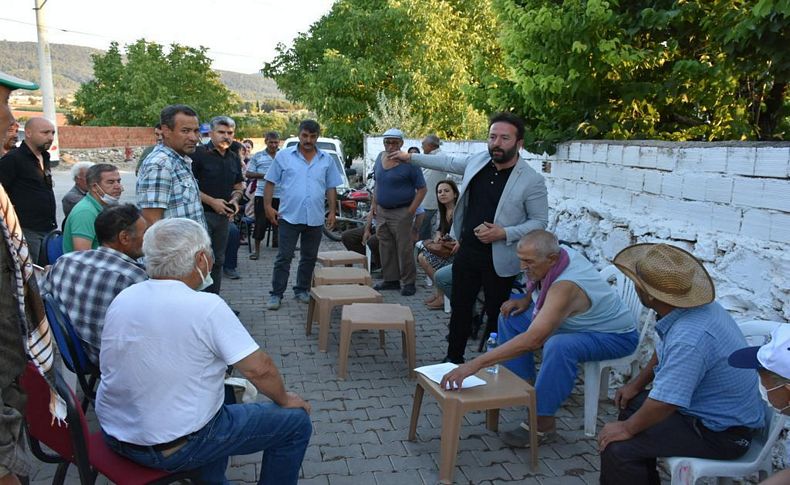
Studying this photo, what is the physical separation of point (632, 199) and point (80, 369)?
12.1 feet

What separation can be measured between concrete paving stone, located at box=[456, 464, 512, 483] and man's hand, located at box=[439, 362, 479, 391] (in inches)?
19.5

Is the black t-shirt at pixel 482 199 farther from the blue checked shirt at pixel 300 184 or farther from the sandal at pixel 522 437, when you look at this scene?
the blue checked shirt at pixel 300 184

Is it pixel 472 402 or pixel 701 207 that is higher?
pixel 701 207

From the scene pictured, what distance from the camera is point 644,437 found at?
267 cm

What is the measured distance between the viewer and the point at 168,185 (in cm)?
450

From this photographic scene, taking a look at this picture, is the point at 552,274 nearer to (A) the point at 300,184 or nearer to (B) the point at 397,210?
(A) the point at 300,184

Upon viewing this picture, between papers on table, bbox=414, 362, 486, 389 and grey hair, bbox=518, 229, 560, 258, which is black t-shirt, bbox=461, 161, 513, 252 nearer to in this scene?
grey hair, bbox=518, 229, 560, 258

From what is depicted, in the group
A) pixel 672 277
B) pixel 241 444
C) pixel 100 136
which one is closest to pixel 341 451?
pixel 241 444

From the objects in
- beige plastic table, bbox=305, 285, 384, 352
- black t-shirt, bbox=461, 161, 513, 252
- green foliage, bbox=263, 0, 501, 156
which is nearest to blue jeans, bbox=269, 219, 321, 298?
beige plastic table, bbox=305, 285, 384, 352

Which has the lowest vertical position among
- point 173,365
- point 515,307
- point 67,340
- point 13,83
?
point 515,307

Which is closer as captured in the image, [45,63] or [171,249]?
[171,249]

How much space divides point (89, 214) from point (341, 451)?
224 cm

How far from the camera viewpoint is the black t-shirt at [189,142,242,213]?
552 centimetres

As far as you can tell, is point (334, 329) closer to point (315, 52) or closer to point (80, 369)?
point (80, 369)
